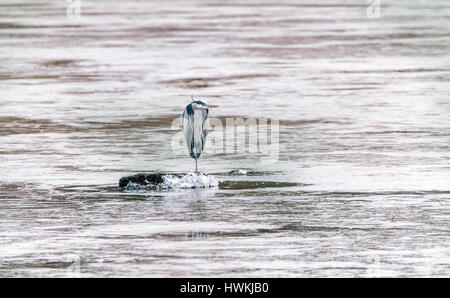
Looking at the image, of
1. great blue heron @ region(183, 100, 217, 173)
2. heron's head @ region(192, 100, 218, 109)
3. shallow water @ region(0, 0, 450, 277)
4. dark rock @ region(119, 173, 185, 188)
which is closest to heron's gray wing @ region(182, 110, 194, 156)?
great blue heron @ region(183, 100, 217, 173)

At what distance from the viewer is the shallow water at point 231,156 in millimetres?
10938

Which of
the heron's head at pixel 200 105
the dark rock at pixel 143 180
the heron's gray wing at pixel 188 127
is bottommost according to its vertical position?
the dark rock at pixel 143 180

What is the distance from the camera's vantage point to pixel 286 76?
93.6 feet

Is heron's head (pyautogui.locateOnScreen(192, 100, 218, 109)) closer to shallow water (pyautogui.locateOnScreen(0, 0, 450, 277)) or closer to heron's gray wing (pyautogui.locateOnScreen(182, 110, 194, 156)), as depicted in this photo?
heron's gray wing (pyautogui.locateOnScreen(182, 110, 194, 156))

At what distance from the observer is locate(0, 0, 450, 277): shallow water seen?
10.9 metres

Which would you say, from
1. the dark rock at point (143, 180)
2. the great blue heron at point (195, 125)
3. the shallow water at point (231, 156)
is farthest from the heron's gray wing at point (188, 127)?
the dark rock at point (143, 180)

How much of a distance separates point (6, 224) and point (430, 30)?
29680mm

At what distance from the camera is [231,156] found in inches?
691

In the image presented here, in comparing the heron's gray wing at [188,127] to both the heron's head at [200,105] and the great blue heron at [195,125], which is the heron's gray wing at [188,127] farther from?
the heron's head at [200,105]

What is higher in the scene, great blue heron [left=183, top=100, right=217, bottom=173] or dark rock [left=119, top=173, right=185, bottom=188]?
great blue heron [left=183, top=100, right=217, bottom=173]

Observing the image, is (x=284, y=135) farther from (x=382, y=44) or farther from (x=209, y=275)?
(x=382, y=44)

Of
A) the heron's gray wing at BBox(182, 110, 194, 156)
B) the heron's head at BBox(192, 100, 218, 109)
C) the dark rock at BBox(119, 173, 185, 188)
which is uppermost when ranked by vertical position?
the heron's head at BBox(192, 100, 218, 109)

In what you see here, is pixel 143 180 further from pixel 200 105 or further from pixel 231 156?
pixel 231 156
